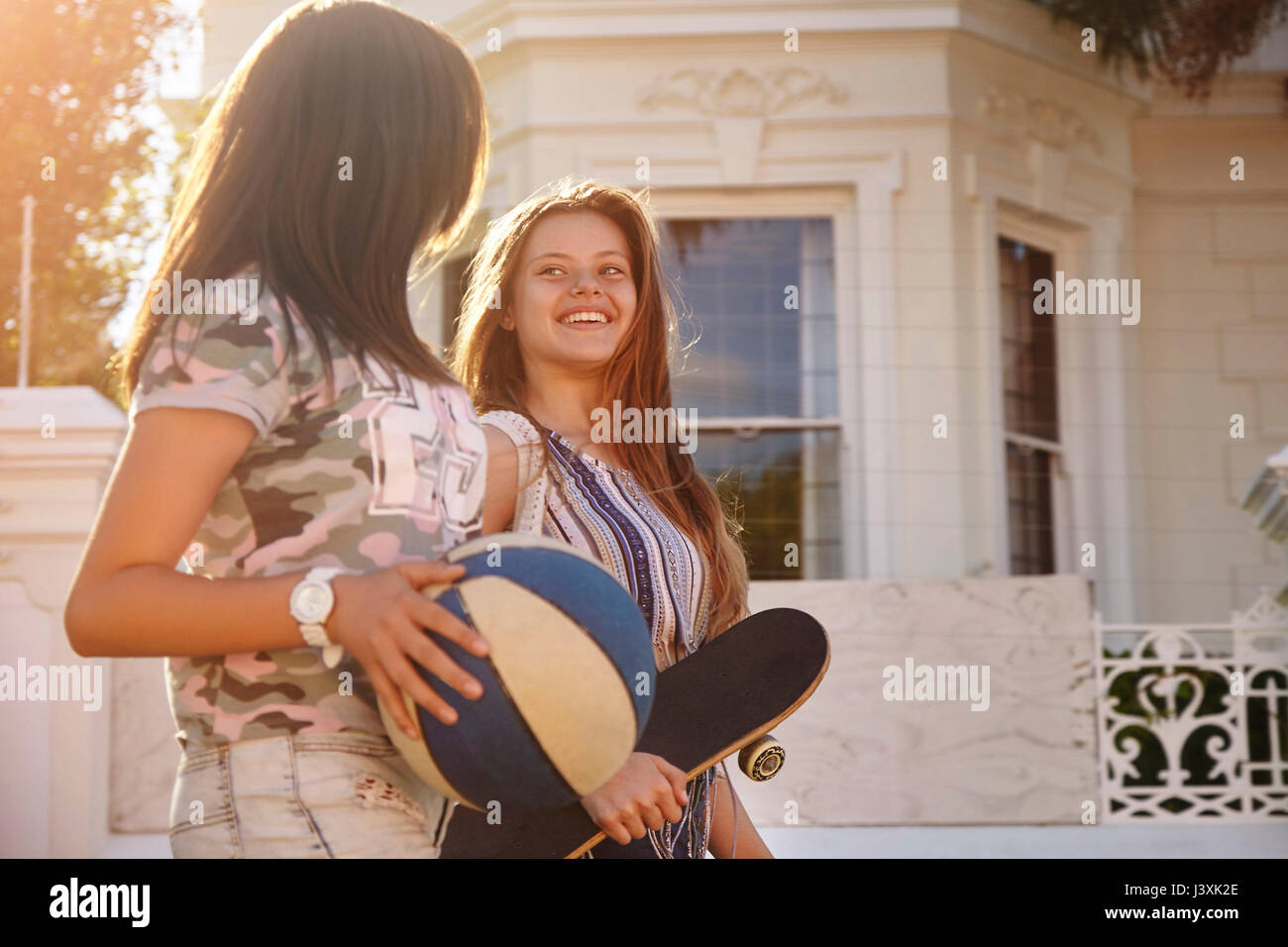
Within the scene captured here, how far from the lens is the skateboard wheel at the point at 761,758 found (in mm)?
2525

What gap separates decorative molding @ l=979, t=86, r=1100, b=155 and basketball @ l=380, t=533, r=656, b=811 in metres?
6.49

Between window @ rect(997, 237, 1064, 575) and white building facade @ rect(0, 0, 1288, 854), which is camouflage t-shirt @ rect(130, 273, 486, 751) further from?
window @ rect(997, 237, 1064, 575)

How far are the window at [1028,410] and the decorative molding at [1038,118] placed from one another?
577 millimetres

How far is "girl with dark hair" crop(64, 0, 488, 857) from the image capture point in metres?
1.54

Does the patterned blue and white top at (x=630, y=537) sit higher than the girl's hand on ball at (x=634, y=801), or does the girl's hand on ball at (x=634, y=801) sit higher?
the patterned blue and white top at (x=630, y=537)

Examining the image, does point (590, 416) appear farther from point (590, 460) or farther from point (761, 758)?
point (761, 758)

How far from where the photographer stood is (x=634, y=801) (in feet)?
7.16

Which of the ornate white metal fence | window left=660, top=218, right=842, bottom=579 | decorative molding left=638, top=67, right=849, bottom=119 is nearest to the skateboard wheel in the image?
the ornate white metal fence

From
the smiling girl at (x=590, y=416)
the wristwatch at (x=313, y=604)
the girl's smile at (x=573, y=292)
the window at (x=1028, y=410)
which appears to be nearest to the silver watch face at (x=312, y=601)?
the wristwatch at (x=313, y=604)

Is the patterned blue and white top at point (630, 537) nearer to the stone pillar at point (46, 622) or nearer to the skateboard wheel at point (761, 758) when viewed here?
the skateboard wheel at point (761, 758)

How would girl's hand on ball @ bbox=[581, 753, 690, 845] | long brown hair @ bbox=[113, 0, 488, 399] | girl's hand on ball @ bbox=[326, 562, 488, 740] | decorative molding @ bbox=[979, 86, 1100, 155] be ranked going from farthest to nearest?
decorative molding @ bbox=[979, 86, 1100, 155] < girl's hand on ball @ bbox=[581, 753, 690, 845] < long brown hair @ bbox=[113, 0, 488, 399] < girl's hand on ball @ bbox=[326, 562, 488, 740]

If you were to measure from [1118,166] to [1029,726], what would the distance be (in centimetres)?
398
